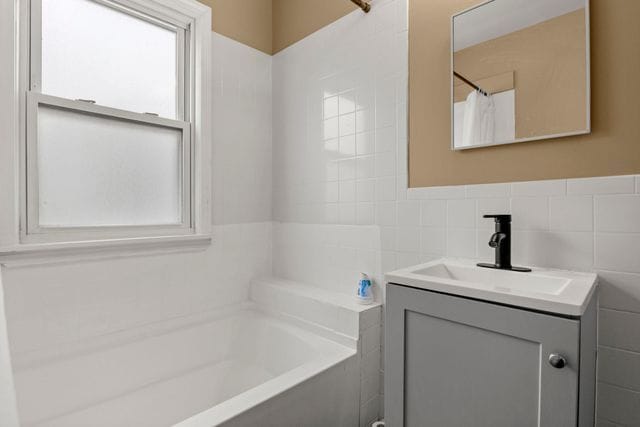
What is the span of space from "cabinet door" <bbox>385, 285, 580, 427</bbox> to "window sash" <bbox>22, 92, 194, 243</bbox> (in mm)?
1294

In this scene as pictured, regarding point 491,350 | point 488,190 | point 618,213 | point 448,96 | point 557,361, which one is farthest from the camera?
point 448,96

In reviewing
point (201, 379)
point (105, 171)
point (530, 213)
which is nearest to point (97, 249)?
point (105, 171)

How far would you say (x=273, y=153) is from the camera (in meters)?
2.26

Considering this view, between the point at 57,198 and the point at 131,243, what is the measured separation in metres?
0.36

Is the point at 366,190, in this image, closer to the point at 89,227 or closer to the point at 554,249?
the point at 554,249

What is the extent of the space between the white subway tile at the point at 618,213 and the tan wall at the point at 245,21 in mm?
2005

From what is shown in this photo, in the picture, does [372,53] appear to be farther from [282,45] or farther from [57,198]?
[57,198]

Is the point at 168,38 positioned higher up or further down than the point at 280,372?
higher up

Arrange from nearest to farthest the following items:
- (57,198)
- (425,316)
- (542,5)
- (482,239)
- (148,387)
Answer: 1. (425,316)
2. (542,5)
3. (482,239)
4. (57,198)
5. (148,387)

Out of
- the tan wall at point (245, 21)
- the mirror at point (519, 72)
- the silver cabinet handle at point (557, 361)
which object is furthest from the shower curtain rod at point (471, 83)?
the tan wall at point (245, 21)

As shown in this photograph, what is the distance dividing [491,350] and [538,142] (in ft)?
2.51

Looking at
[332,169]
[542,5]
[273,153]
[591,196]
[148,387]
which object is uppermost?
[542,5]

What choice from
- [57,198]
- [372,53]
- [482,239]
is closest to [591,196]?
[482,239]

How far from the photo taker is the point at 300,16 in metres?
2.05
